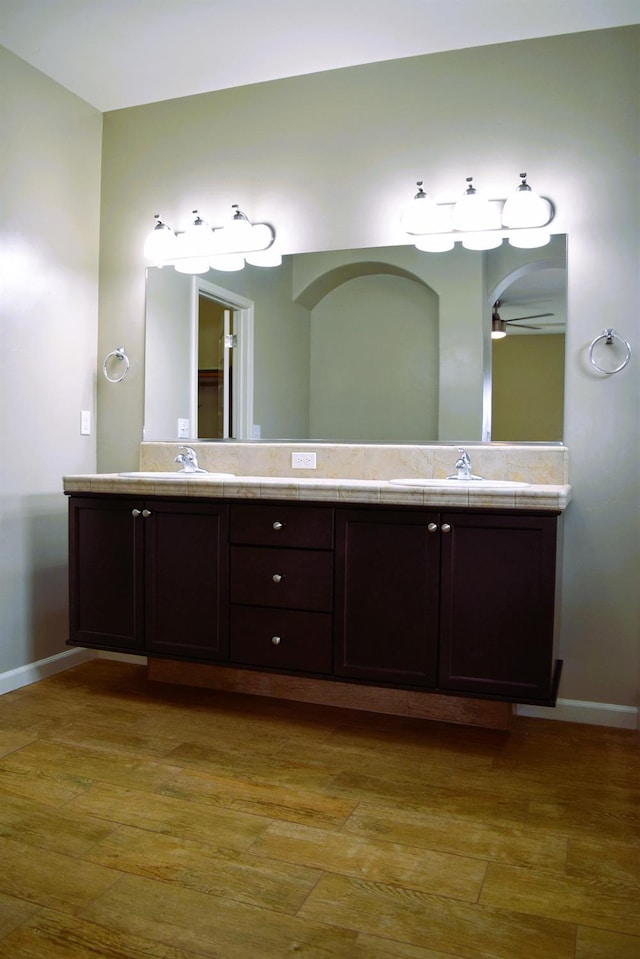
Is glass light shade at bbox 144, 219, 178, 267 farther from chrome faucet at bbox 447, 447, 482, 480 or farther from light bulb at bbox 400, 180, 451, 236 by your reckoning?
chrome faucet at bbox 447, 447, 482, 480

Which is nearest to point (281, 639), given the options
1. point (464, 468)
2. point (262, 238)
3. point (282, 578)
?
point (282, 578)

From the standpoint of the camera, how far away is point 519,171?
8.95 ft

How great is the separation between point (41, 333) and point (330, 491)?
1.52 m

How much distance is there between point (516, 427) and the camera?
108 inches

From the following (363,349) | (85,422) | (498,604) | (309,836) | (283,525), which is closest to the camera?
(309,836)

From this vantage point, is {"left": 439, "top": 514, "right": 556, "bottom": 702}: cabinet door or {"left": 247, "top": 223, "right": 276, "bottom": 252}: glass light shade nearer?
{"left": 439, "top": 514, "right": 556, "bottom": 702}: cabinet door

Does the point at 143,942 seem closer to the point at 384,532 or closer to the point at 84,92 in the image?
the point at 384,532

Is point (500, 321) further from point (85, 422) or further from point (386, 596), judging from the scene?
point (85, 422)

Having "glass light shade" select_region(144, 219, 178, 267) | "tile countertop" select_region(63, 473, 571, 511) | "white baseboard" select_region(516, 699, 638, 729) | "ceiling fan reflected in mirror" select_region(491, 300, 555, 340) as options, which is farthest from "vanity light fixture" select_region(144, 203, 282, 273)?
"white baseboard" select_region(516, 699, 638, 729)

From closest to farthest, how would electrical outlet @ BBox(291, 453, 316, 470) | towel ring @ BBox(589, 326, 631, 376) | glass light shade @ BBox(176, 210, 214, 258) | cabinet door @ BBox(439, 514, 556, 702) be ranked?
cabinet door @ BBox(439, 514, 556, 702) → towel ring @ BBox(589, 326, 631, 376) → electrical outlet @ BBox(291, 453, 316, 470) → glass light shade @ BBox(176, 210, 214, 258)

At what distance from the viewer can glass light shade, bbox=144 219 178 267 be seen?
10.5ft

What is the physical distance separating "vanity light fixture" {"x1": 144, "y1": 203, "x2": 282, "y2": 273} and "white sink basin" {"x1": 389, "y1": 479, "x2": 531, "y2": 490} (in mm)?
1185

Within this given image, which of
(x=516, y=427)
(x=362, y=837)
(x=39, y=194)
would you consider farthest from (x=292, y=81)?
(x=362, y=837)

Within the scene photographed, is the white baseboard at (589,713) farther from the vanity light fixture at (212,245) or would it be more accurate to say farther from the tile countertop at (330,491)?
the vanity light fixture at (212,245)
